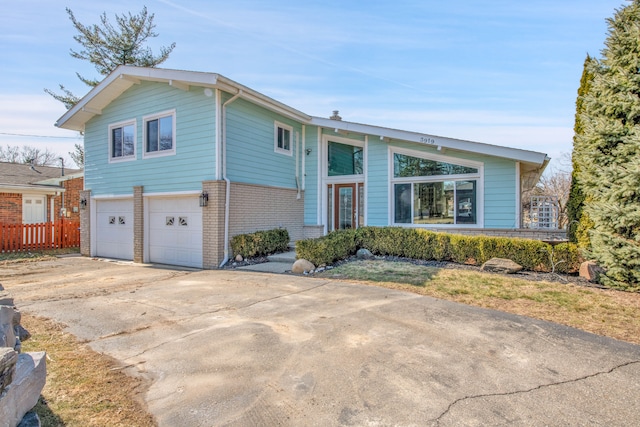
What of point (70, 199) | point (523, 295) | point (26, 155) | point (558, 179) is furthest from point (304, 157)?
point (26, 155)

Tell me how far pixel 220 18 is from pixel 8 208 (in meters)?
14.3

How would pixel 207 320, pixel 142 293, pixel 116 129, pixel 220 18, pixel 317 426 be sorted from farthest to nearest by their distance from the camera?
pixel 116 129 < pixel 220 18 < pixel 142 293 < pixel 207 320 < pixel 317 426

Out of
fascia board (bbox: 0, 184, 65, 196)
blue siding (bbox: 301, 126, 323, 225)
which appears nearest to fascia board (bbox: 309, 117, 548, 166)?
blue siding (bbox: 301, 126, 323, 225)

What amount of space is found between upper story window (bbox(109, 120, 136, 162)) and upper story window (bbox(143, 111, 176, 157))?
73 cm

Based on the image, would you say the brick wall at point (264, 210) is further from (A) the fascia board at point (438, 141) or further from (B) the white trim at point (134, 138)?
(B) the white trim at point (134, 138)

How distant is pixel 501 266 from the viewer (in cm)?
813

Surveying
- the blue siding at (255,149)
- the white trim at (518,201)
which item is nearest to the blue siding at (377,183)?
the blue siding at (255,149)

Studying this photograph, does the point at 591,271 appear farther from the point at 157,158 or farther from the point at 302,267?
the point at 157,158

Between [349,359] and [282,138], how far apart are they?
397 inches

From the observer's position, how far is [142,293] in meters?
6.67

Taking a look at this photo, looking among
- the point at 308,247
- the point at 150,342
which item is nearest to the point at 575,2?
the point at 308,247

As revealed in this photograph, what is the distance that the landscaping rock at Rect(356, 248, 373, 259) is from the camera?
10.2 metres

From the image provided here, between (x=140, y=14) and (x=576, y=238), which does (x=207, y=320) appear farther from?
(x=140, y=14)

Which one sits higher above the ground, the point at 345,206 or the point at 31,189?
the point at 31,189
